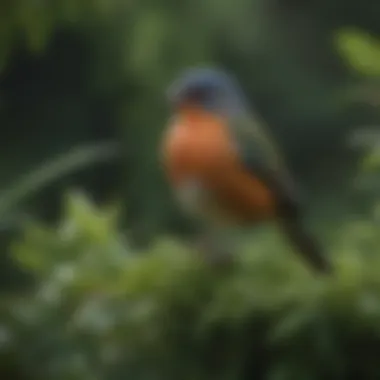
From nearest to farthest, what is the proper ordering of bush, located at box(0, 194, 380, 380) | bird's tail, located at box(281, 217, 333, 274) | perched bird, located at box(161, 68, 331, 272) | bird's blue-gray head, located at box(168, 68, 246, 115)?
bush, located at box(0, 194, 380, 380)
bird's tail, located at box(281, 217, 333, 274)
perched bird, located at box(161, 68, 331, 272)
bird's blue-gray head, located at box(168, 68, 246, 115)

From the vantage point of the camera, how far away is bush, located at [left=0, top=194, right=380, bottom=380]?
236 centimetres

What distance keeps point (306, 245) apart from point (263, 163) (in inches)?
21.0

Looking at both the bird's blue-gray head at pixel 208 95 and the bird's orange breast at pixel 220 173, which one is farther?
the bird's blue-gray head at pixel 208 95

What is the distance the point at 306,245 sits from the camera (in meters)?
2.91

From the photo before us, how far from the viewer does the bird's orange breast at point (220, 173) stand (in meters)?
3.30

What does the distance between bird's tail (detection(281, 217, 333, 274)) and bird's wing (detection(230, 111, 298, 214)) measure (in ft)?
0.16

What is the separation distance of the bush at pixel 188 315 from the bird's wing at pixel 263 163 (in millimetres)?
736

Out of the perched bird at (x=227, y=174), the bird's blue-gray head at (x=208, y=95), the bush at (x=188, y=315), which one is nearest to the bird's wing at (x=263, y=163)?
the perched bird at (x=227, y=174)

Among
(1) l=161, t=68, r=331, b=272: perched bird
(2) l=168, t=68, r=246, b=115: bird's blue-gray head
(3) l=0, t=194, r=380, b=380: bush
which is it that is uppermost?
(2) l=168, t=68, r=246, b=115: bird's blue-gray head

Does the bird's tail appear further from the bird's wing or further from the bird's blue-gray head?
the bird's blue-gray head

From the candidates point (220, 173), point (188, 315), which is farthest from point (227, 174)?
point (188, 315)

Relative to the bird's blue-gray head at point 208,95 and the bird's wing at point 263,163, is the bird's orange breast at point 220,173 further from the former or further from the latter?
the bird's blue-gray head at point 208,95

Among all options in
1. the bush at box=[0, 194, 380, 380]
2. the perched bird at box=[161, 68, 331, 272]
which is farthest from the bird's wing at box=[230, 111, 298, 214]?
the bush at box=[0, 194, 380, 380]

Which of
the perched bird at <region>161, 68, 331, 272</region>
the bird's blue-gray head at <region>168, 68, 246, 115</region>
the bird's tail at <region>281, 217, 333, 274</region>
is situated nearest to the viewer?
the bird's tail at <region>281, 217, 333, 274</region>
